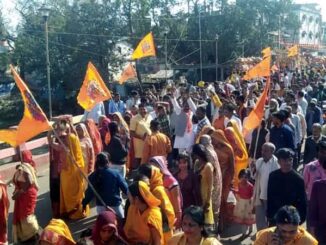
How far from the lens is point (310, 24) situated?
76.2 metres

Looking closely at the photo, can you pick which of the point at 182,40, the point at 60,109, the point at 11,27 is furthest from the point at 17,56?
the point at 182,40

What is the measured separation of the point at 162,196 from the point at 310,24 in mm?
76544

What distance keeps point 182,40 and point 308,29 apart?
47319 mm

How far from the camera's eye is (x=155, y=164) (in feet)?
17.4

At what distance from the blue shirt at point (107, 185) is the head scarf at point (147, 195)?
152 centimetres

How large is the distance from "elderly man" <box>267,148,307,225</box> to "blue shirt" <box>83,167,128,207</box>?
5.90 ft

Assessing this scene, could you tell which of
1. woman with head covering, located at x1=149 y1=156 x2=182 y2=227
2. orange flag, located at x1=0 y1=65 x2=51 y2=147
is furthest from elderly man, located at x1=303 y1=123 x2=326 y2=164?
orange flag, located at x1=0 y1=65 x2=51 y2=147

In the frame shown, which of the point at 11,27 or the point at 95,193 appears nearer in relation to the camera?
the point at 95,193

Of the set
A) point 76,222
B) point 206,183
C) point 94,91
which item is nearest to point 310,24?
point 94,91

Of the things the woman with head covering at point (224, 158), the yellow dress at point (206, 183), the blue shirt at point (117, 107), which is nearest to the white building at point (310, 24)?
the blue shirt at point (117, 107)

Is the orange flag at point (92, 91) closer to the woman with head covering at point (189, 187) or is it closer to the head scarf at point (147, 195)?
the woman with head covering at point (189, 187)

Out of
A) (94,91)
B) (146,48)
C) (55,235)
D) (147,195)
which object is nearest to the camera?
(55,235)

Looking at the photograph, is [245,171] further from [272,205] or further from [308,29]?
[308,29]

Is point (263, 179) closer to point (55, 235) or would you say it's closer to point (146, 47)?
point (55, 235)
